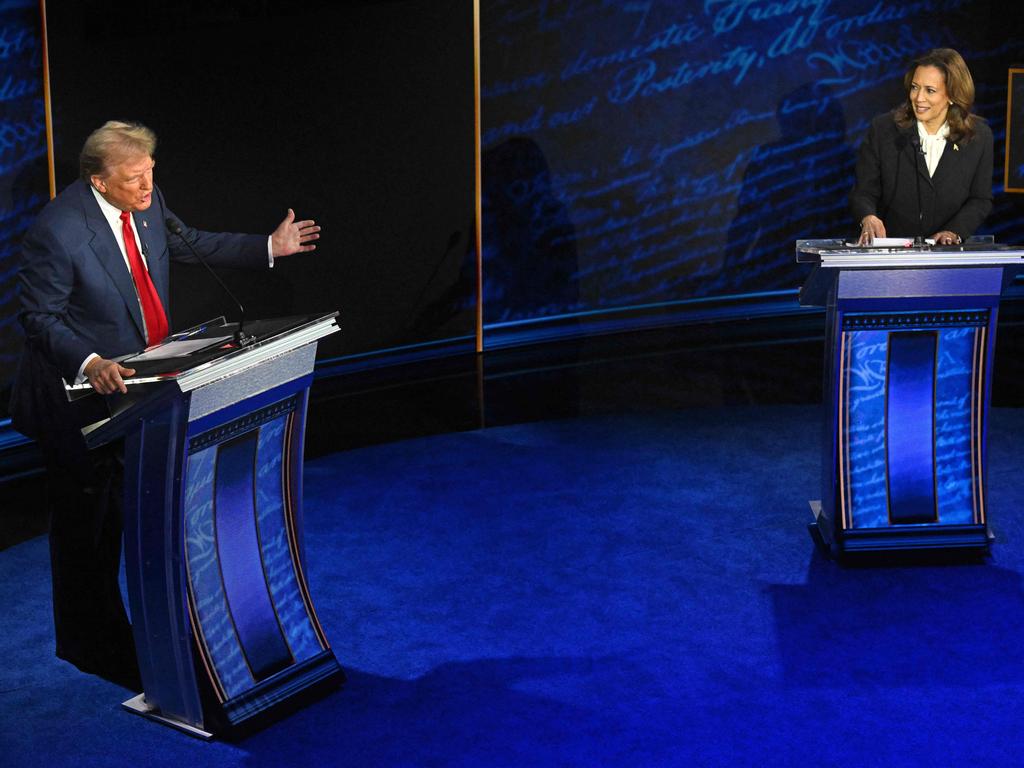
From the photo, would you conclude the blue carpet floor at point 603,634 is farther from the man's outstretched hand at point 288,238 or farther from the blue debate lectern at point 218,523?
the man's outstretched hand at point 288,238

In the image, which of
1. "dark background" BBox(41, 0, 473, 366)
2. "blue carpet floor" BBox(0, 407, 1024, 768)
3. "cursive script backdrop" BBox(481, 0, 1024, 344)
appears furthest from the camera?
"cursive script backdrop" BBox(481, 0, 1024, 344)

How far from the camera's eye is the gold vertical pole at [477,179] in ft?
21.8

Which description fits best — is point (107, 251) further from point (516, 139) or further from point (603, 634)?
point (516, 139)

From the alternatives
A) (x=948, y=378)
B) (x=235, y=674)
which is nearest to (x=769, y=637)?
(x=948, y=378)

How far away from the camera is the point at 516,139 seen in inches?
276

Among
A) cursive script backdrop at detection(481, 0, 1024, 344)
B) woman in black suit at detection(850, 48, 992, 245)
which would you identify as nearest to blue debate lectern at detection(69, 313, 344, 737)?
woman in black suit at detection(850, 48, 992, 245)

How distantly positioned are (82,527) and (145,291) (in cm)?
58

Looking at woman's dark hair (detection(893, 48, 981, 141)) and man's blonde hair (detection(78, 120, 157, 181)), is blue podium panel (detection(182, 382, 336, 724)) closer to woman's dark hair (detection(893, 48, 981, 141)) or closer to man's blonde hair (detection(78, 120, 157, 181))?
man's blonde hair (detection(78, 120, 157, 181))

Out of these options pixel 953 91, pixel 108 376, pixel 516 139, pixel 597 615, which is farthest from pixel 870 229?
pixel 516 139

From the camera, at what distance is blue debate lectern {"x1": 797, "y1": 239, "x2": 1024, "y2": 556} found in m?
3.54

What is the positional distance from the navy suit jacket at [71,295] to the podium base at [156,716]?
0.69m

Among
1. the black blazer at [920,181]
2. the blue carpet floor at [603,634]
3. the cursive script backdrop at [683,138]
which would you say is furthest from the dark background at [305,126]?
the black blazer at [920,181]

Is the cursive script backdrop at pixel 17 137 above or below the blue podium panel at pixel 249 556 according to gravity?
above

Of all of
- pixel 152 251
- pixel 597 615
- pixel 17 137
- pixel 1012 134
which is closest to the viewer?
pixel 152 251
